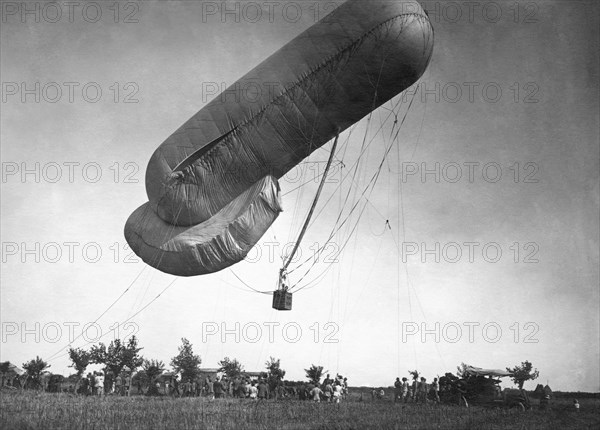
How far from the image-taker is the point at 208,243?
49.4ft

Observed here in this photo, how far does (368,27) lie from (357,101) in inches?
71.8

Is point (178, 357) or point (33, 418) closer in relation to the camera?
point (33, 418)

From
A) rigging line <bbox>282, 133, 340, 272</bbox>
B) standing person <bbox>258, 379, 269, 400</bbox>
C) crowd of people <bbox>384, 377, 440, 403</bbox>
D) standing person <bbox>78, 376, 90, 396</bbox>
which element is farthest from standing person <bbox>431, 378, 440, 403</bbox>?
standing person <bbox>78, 376, 90, 396</bbox>

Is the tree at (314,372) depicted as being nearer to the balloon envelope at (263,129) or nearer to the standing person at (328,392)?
the standing person at (328,392)

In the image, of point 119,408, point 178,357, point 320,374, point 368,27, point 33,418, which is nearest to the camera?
point 33,418

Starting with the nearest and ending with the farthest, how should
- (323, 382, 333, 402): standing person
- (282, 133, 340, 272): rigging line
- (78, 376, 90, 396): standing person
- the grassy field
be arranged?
1. the grassy field
2. (282, 133, 340, 272): rigging line
3. (323, 382, 333, 402): standing person
4. (78, 376, 90, 396): standing person

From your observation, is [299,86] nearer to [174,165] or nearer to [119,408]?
[174,165]

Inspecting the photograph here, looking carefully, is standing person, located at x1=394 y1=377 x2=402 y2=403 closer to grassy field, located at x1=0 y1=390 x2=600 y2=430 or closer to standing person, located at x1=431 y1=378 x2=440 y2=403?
standing person, located at x1=431 y1=378 x2=440 y2=403

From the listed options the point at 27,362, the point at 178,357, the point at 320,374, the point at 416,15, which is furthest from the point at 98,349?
the point at 416,15

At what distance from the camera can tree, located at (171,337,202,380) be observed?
5100 centimetres

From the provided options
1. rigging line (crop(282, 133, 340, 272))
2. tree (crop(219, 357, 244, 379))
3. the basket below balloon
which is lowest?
tree (crop(219, 357, 244, 379))

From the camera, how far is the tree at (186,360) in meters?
51.0

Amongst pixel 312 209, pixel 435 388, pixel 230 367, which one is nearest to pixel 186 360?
pixel 230 367

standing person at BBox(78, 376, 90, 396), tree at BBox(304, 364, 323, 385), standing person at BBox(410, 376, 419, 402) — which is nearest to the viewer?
standing person at BBox(410, 376, 419, 402)
